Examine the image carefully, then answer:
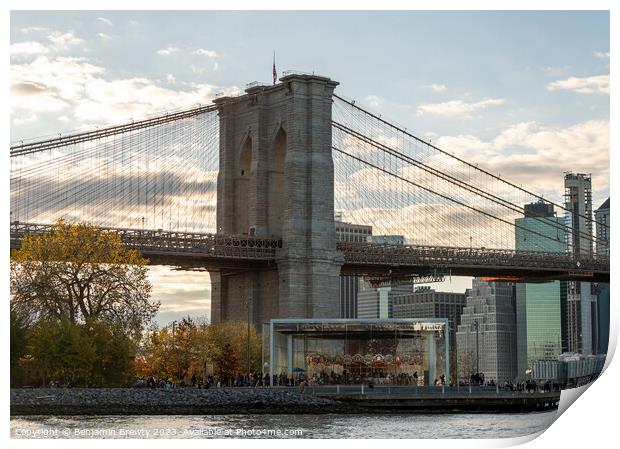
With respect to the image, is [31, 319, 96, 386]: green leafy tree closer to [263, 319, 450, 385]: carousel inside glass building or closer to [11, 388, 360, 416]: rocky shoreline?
[11, 388, 360, 416]: rocky shoreline

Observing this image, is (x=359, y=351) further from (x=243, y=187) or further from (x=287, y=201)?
(x=243, y=187)

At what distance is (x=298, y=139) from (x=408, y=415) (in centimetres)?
2504

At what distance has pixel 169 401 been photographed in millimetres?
63031

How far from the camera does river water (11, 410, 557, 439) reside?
164 ft

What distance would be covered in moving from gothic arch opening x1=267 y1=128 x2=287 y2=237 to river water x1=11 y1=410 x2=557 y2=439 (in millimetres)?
25202

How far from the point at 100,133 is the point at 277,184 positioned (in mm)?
14861

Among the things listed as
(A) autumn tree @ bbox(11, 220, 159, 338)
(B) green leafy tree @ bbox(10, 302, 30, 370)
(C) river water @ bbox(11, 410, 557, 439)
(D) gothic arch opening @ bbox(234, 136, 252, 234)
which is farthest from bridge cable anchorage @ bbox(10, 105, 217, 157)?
(C) river water @ bbox(11, 410, 557, 439)

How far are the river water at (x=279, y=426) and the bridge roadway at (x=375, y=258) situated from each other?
56.8ft

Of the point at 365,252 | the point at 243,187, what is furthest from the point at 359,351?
the point at 243,187

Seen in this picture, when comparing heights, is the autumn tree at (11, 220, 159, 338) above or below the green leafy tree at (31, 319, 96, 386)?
above

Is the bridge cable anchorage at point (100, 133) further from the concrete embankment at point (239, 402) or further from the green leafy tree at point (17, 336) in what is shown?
the concrete embankment at point (239, 402)

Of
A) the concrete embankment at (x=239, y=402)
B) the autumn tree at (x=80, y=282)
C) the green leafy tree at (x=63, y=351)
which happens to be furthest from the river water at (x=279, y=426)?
the autumn tree at (x=80, y=282)

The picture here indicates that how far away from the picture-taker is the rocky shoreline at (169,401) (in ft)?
191

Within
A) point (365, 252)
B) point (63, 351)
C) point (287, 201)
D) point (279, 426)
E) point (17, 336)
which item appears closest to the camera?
point (279, 426)
